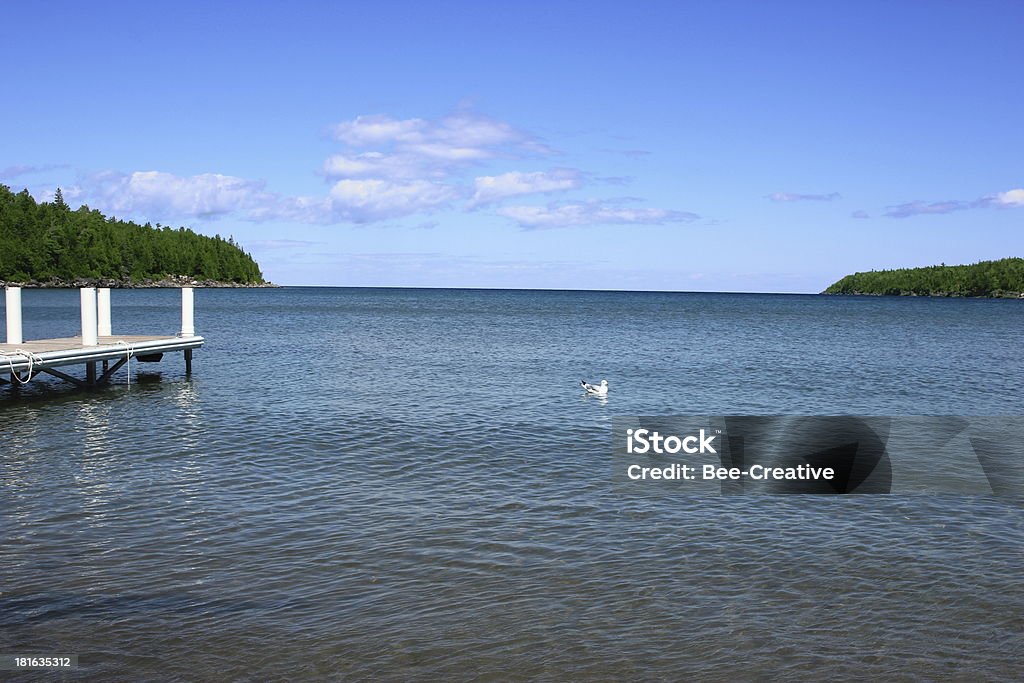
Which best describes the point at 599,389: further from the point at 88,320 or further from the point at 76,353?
the point at 88,320

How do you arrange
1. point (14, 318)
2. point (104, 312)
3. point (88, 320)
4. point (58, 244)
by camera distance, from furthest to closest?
point (58, 244) → point (104, 312) → point (88, 320) → point (14, 318)

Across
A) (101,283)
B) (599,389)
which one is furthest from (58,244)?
(599,389)

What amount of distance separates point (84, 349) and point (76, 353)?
1.40 feet

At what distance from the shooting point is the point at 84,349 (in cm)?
2650

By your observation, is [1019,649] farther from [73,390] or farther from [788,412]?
[73,390]

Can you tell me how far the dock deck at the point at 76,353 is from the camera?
23609 millimetres

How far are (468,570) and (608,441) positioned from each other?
988 centimetres

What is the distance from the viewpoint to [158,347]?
30.7 m

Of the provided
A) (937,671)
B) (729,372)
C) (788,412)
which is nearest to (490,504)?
(937,671)

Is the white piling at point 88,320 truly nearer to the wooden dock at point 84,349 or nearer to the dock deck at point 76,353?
the wooden dock at point 84,349

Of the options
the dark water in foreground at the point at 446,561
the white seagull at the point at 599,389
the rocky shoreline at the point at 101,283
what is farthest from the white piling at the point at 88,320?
the rocky shoreline at the point at 101,283

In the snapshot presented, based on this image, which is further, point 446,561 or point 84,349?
point 84,349

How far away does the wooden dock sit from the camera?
79.0 ft

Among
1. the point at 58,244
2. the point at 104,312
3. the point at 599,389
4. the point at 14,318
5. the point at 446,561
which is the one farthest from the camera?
the point at 58,244
